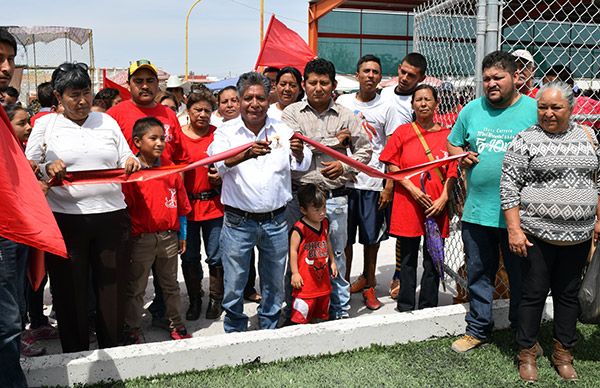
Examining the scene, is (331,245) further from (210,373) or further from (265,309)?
(210,373)

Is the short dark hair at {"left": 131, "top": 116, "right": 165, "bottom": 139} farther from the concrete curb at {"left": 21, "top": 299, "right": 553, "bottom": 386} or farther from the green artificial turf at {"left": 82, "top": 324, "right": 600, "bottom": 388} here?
the green artificial turf at {"left": 82, "top": 324, "right": 600, "bottom": 388}

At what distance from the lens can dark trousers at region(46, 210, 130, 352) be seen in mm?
3555

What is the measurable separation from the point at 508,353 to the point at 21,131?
11.8 feet

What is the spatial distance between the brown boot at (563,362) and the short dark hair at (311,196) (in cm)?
185

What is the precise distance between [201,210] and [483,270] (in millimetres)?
2255

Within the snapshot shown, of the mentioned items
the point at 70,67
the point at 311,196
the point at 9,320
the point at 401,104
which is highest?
the point at 70,67

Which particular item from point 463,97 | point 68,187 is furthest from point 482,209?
point 68,187

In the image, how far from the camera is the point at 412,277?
459cm

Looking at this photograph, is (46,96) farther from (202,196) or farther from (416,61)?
(416,61)

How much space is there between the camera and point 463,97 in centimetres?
523

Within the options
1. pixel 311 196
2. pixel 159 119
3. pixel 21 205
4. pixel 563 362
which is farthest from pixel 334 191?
pixel 21 205

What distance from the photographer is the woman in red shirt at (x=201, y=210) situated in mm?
4676

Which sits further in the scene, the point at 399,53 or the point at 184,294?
the point at 399,53

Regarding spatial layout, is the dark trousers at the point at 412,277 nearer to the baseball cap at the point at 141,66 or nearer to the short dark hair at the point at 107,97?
the baseball cap at the point at 141,66
